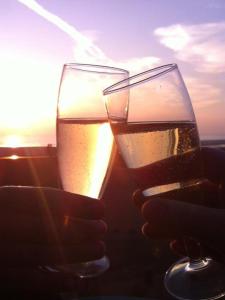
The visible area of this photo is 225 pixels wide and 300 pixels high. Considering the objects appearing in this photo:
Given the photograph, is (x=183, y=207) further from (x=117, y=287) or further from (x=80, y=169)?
(x=117, y=287)

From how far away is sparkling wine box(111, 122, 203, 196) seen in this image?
161 centimetres

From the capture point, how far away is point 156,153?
1.60 m

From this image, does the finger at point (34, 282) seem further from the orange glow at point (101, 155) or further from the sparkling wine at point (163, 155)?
the sparkling wine at point (163, 155)

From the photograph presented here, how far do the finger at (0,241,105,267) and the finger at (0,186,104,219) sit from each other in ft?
0.51

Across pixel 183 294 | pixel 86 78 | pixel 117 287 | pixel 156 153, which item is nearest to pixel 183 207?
pixel 156 153

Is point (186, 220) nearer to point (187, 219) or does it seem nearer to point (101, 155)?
point (187, 219)

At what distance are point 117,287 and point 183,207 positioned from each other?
2.18 m

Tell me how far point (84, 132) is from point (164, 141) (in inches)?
16.1

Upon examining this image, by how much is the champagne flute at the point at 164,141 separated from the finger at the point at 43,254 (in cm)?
32

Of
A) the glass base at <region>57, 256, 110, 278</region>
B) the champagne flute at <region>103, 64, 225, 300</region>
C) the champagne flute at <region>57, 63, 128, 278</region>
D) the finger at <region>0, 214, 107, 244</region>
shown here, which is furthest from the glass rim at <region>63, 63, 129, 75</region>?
the glass base at <region>57, 256, 110, 278</region>

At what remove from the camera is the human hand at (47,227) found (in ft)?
5.31

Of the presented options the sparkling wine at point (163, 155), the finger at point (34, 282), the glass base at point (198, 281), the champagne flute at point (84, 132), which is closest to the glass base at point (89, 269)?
the champagne flute at point (84, 132)

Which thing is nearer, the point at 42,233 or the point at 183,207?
the point at 183,207

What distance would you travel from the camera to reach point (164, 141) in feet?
5.26
